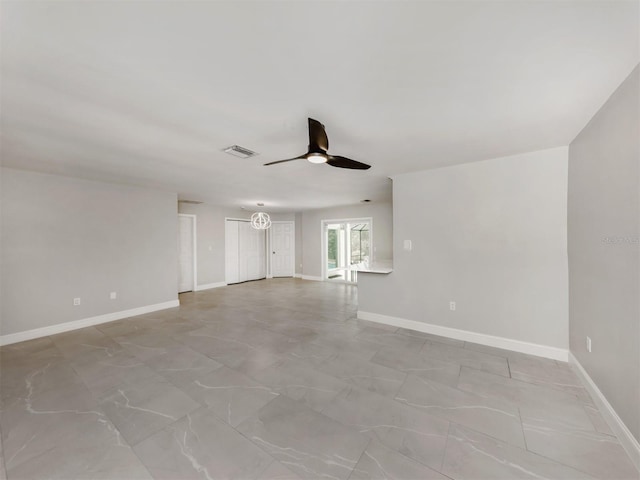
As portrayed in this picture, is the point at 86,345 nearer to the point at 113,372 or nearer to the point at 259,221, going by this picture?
the point at 113,372

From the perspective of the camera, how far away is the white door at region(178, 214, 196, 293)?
6.68 m

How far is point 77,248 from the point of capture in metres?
4.05

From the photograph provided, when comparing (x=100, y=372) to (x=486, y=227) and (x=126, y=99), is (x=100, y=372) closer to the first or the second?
(x=126, y=99)

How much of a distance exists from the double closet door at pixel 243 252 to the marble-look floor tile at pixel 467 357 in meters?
6.29

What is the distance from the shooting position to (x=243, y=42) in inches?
50.9

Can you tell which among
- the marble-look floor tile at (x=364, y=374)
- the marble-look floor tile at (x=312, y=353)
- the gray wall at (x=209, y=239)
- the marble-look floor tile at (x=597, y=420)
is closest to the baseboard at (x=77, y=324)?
the gray wall at (x=209, y=239)

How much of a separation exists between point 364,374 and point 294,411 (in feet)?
2.88

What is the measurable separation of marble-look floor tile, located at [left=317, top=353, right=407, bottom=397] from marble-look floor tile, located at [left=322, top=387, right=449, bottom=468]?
14 cm

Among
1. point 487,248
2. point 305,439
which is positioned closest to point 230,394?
point 305,439

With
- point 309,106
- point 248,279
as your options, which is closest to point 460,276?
point 309,106

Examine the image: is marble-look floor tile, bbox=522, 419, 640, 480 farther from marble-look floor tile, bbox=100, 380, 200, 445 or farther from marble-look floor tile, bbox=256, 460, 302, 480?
marble-look floor tile, bbox=100, 380, 200, 445

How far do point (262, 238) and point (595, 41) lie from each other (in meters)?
8.45

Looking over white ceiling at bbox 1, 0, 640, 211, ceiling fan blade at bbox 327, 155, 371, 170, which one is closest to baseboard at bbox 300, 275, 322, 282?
white ceiling at bbox 1, 0, 640, 211

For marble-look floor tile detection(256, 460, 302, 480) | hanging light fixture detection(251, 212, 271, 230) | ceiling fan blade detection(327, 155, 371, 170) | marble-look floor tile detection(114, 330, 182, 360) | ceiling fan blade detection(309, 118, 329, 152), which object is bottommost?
marble-look floor tile detection(114, 330, 182, 360)
